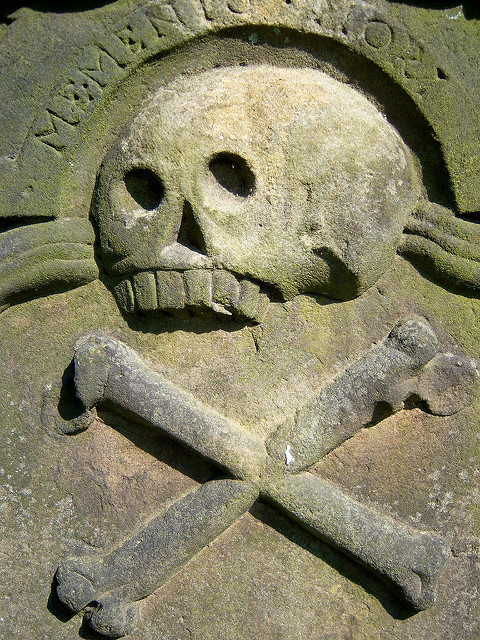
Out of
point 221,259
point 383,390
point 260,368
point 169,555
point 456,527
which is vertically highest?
point 221,259

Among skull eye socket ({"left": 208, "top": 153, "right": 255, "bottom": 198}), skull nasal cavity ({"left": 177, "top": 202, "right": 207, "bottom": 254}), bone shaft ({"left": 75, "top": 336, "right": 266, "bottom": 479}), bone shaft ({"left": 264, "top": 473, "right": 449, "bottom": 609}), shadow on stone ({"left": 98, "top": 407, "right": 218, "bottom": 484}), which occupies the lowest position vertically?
shadow on stone ({"left": 98, "top": 407, "right": 218, "bottom": 484})

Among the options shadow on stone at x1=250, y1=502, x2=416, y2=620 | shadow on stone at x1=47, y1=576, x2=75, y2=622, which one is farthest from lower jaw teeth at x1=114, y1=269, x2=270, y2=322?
shadow on stone at x1=47, y1=576, x2=75, y2=622

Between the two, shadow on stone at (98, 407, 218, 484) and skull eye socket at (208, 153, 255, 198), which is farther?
shadow on stone at (98, 407, 218, 484)

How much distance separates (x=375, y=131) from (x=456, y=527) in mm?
1376

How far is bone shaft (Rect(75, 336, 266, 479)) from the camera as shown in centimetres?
182

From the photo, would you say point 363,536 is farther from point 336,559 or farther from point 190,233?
point 190,233

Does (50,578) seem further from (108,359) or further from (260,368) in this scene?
(260,368)

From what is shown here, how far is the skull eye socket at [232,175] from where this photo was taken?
181 cm

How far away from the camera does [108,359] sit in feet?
6.04

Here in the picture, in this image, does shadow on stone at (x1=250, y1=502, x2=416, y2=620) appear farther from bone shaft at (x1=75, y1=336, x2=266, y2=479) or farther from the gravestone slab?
bone shaft at (x1=75, y1=336, x2=266, y2=479)

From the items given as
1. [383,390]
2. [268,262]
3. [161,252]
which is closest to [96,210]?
[161,252]

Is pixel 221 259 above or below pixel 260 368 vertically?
above

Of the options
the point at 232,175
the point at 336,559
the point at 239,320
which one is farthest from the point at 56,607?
the point at 232,175

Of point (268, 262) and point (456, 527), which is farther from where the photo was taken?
point (456, 527)
